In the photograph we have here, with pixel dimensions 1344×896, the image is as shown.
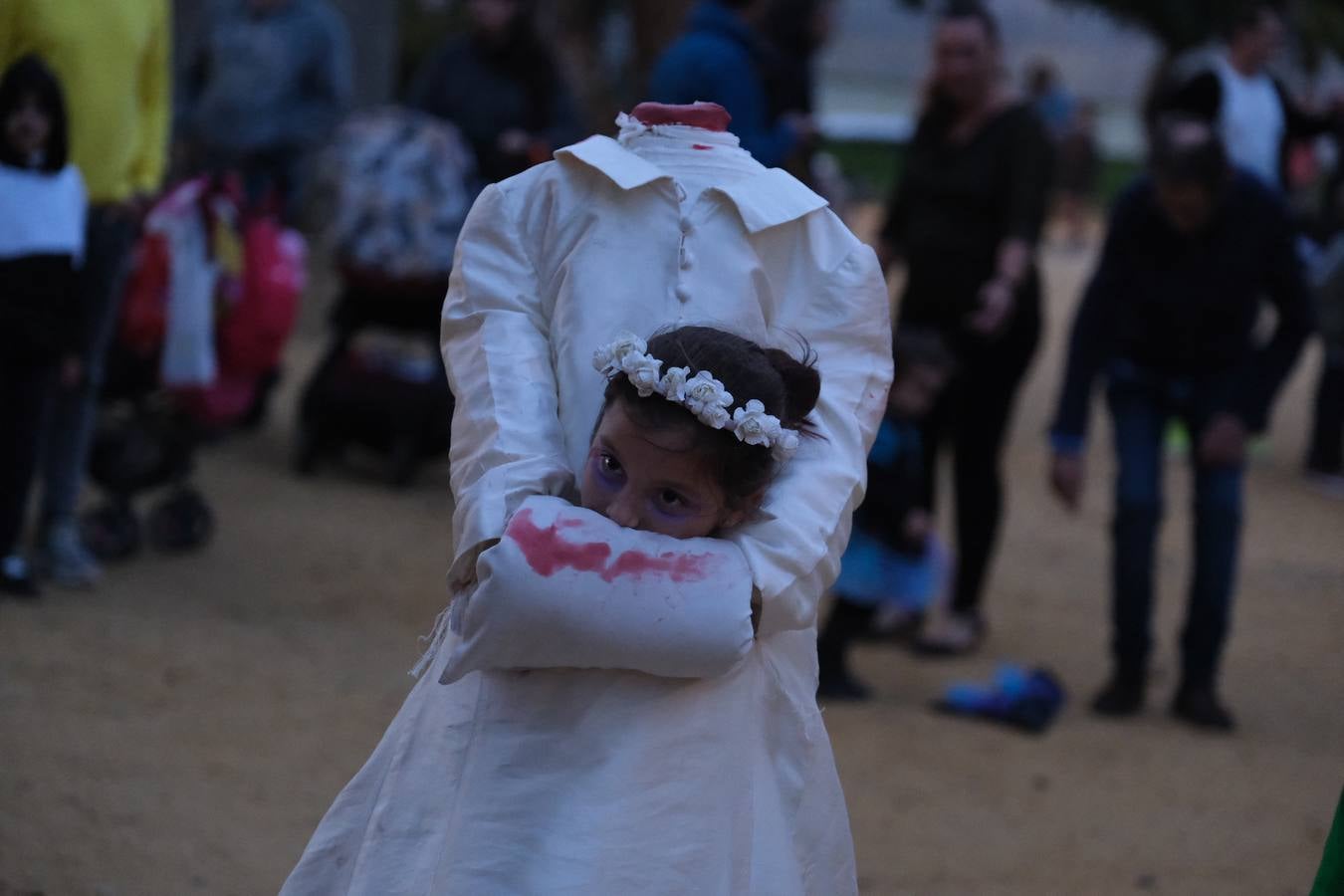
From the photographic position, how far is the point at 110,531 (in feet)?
21.3

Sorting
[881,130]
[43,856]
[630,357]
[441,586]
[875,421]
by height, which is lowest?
[881,130]

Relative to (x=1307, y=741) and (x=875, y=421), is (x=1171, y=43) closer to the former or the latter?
(x=1307, y=741)

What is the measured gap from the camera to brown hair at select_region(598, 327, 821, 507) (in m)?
2.53

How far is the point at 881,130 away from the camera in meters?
36.6

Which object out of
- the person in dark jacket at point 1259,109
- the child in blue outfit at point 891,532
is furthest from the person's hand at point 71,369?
the person in dark jacket at point 1259,109

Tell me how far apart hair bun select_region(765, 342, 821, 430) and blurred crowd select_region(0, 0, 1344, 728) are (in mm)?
3299

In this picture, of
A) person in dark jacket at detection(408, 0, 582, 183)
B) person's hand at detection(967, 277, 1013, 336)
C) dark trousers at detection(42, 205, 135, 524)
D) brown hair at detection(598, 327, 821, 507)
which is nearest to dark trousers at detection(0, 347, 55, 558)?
dark trousers at detection(42, 205, 135, 524)

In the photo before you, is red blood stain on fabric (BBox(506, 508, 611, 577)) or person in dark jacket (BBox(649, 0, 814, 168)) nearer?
red blood stain on fabric (BBox(506, 508, 611, 577))

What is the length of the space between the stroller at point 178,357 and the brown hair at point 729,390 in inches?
163

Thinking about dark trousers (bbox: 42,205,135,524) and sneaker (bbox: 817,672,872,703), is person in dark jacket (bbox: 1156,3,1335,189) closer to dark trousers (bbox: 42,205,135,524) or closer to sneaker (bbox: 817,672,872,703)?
sneaker (bbox: 817,672,872,703)

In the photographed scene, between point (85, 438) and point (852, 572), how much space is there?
2695 mm

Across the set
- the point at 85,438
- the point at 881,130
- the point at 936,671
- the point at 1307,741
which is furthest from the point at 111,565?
the point at 881,130

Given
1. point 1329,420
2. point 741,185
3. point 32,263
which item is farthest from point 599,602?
point 1329,420

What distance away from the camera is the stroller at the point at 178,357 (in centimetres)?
643
